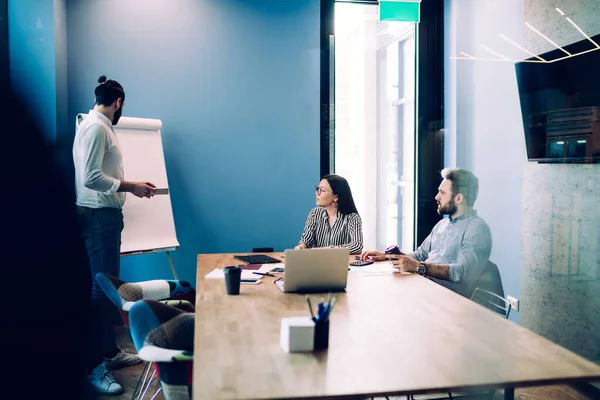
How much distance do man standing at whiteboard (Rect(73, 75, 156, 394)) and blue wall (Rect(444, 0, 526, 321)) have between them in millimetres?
2487

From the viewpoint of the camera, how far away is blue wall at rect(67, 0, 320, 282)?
4550 millimetres

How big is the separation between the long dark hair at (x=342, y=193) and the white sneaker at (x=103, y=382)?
182cm

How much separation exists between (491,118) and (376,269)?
195cm

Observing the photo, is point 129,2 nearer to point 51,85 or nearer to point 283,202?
point 51,85

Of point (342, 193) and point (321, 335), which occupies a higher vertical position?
point (342, 193)

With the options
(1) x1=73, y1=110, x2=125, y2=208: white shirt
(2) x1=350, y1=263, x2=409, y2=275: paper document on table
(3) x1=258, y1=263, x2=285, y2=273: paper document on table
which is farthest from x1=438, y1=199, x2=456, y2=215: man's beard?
(1) x1=73, y1=110, x2=125, y2=208: white shirt

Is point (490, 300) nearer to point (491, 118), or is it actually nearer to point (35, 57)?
point (491, 118)

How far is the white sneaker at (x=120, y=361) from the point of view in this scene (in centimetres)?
367

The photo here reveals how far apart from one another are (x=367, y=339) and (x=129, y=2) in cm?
377

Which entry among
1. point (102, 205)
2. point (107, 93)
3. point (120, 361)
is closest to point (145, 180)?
point (102, 205)

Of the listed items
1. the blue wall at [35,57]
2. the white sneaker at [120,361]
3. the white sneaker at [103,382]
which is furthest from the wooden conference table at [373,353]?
the blue wall at [35,57]

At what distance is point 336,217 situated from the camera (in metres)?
3.92

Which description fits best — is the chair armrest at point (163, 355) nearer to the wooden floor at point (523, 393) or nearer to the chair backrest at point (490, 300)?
the wooden floor at point (523, 393)

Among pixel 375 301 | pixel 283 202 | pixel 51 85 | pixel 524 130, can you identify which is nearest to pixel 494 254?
pixel 524 130
